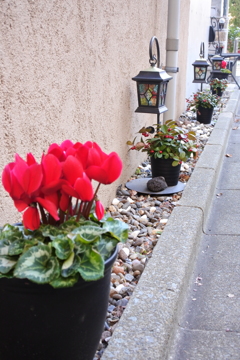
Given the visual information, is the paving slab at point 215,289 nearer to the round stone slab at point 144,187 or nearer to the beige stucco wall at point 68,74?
the round stone slab at point 144,187

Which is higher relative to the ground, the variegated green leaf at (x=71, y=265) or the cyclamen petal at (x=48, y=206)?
the cyclamen petal at (x=48, y=206)

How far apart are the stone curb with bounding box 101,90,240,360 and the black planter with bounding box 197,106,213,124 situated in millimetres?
3832

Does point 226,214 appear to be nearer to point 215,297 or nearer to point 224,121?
point 215,297

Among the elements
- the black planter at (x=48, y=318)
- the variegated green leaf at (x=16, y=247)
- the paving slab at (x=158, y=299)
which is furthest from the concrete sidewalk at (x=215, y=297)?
the variegated green leaf at (x=16, y=247)

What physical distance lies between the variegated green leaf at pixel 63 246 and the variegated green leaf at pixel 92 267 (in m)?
0.05

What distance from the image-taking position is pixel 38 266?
1391 millimetres

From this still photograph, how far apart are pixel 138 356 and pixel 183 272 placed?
80 centimetres

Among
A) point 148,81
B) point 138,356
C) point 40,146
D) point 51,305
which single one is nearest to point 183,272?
point 138,356

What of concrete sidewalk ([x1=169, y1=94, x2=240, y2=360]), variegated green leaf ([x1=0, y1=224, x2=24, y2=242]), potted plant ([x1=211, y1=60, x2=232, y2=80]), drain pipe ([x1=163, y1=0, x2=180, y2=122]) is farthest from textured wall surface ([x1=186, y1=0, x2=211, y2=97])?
variegated green leaf ([x1=0, y1=224, x2=24, y2=242])

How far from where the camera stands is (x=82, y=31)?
3.04m

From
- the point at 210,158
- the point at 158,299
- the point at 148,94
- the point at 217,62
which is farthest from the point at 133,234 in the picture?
the point at 217,62

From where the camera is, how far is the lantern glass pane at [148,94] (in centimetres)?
415

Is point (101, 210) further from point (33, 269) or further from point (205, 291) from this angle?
point (205, 291)

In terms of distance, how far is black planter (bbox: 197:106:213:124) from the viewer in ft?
25.2
